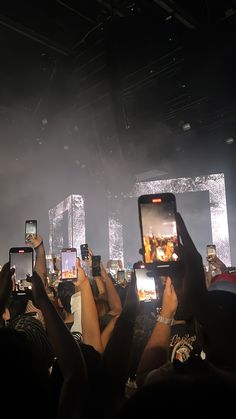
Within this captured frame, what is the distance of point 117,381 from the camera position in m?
1.25

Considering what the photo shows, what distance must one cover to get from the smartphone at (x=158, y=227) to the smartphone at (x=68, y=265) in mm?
2448

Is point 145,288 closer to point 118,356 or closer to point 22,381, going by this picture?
point 118,356

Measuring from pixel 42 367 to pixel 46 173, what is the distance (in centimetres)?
1077

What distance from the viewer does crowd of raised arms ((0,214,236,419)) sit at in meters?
0.54

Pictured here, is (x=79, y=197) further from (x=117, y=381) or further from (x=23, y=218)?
(x=117, y=381)

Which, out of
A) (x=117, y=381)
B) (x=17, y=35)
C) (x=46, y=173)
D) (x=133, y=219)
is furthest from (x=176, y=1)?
(x=133, y=219)

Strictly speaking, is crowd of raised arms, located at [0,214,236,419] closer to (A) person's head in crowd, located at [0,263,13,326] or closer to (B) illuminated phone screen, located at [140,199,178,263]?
(A) person's head in crowd, located at [0,263,13,326]

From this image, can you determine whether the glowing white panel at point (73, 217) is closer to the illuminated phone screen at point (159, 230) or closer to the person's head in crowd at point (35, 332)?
the illuminated phone screen at point (159, 230)

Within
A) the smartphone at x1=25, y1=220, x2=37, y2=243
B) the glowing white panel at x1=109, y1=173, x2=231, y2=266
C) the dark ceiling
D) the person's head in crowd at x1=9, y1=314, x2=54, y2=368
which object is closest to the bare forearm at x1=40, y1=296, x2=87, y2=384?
the person's head in crowd at x1=9, y1=314, x2=54, y2=368

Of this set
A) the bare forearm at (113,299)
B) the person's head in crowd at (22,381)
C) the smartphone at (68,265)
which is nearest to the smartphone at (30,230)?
the smartphone at (68,265)

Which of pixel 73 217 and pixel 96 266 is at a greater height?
pixel 73 217

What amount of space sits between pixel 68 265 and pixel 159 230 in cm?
269

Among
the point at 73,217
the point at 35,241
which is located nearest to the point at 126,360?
the point at 35,241

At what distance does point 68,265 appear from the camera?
4.59 metres
